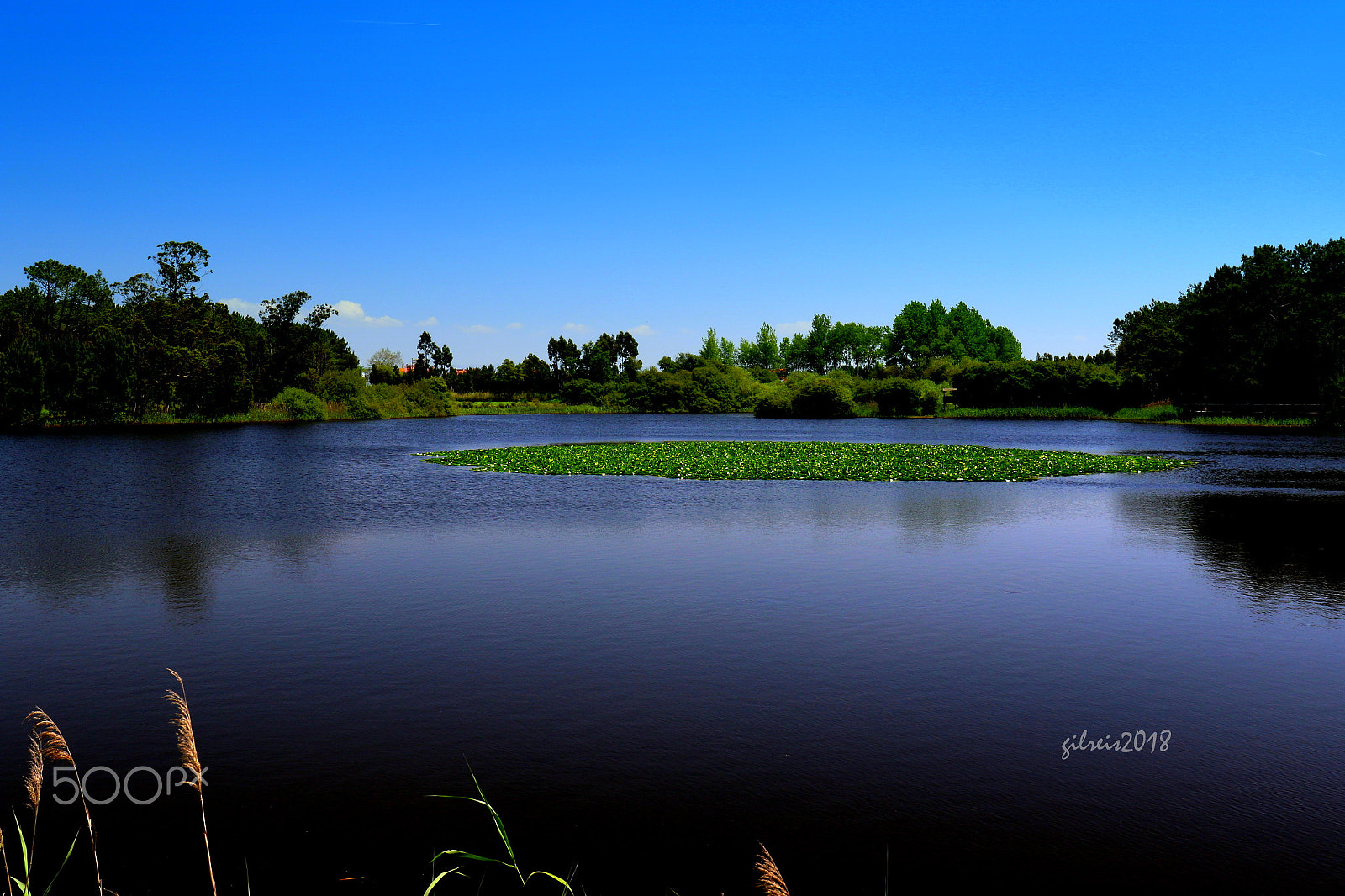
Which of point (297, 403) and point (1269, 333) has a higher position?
point (1269, 333)

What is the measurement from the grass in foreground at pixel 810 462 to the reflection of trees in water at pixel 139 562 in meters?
21.4

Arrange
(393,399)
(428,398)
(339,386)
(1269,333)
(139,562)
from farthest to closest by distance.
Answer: (428,398), (393,399), (339,386), (1269,333), (139,562)

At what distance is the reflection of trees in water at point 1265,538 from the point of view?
1658 centimetres

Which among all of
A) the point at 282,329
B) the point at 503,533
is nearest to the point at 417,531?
the point at 503,533

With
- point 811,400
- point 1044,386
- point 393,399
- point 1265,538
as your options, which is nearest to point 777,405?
point 811,400

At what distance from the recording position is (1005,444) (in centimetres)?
6912

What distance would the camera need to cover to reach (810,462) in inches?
1838

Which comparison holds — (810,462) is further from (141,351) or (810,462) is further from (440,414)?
(440,414)

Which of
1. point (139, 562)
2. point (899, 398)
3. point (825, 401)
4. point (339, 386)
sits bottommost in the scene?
point (139, 562)

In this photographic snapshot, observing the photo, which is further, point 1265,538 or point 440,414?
point 440,414

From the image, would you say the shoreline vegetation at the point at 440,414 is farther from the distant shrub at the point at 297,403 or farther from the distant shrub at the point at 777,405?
the distant shrub at the point at 777,405

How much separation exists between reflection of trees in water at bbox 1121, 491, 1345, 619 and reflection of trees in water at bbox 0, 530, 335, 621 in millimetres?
20068

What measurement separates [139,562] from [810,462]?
33676mm

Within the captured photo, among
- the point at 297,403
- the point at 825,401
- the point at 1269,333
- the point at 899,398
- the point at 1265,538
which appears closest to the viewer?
the point at 1265,538
